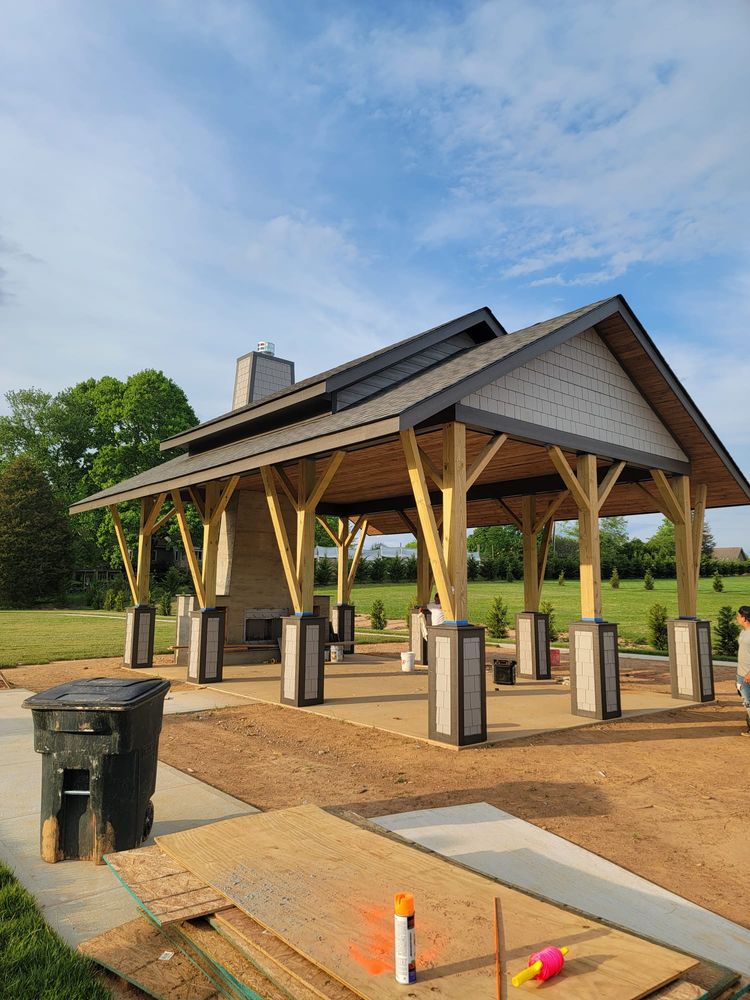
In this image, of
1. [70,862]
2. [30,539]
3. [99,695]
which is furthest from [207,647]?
[30,539]

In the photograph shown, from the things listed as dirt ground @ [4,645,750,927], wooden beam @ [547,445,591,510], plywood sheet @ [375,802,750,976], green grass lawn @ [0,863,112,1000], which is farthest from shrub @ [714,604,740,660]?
green grass lawn @ [0,863,112,1000]

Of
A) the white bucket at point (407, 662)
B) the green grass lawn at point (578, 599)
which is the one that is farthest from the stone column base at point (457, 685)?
the green grass lawn at point (578, 599)

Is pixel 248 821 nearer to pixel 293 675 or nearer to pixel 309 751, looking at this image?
pixel 309 751

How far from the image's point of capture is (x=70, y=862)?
439cm

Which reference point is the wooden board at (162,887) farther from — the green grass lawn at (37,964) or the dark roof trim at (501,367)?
the dark roof trim at (501,367)

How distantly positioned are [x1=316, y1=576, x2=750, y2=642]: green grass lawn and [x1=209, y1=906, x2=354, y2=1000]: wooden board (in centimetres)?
2317

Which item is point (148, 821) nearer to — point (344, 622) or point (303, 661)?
point (303, 661)

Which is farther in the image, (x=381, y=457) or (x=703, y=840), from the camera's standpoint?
(x=381, y=457)

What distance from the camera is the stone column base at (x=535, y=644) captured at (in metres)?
14.2

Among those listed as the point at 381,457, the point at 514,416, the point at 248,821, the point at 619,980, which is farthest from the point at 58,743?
the point at 381,457

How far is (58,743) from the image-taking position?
4.30 metres

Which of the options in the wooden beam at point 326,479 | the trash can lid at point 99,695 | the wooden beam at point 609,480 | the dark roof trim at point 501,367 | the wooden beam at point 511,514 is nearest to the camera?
the trash can lid at point 99,695

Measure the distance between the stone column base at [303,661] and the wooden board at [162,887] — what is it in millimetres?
6446

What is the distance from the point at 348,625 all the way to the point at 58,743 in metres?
15.4
